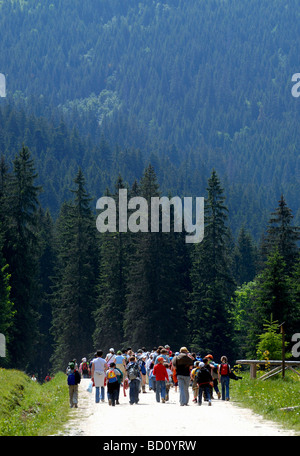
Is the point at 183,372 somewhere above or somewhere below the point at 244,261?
below

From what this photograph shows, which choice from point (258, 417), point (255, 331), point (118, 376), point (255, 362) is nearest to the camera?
point (258, 417)

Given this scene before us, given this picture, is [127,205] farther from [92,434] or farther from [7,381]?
[92,434]

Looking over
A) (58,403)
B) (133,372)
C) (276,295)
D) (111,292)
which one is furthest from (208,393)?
(111,292)

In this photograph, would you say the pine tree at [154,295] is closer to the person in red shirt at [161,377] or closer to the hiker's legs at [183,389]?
the person in red shirt at [161,377]

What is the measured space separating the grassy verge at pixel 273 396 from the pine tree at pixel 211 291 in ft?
104

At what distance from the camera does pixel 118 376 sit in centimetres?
2852

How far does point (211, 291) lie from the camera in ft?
228

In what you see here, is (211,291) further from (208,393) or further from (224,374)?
(208,393)

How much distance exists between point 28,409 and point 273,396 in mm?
9071

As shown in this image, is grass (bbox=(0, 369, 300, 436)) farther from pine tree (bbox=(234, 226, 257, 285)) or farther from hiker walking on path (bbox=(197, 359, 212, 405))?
pine tree (bbox=(234, 226, 257, 285))

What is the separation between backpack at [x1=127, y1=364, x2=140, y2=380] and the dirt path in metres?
1.03

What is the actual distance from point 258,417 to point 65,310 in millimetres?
55243

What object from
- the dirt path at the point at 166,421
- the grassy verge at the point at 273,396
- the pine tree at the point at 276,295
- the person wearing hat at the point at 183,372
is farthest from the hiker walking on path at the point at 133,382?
the pine tree at the point at 276,295
